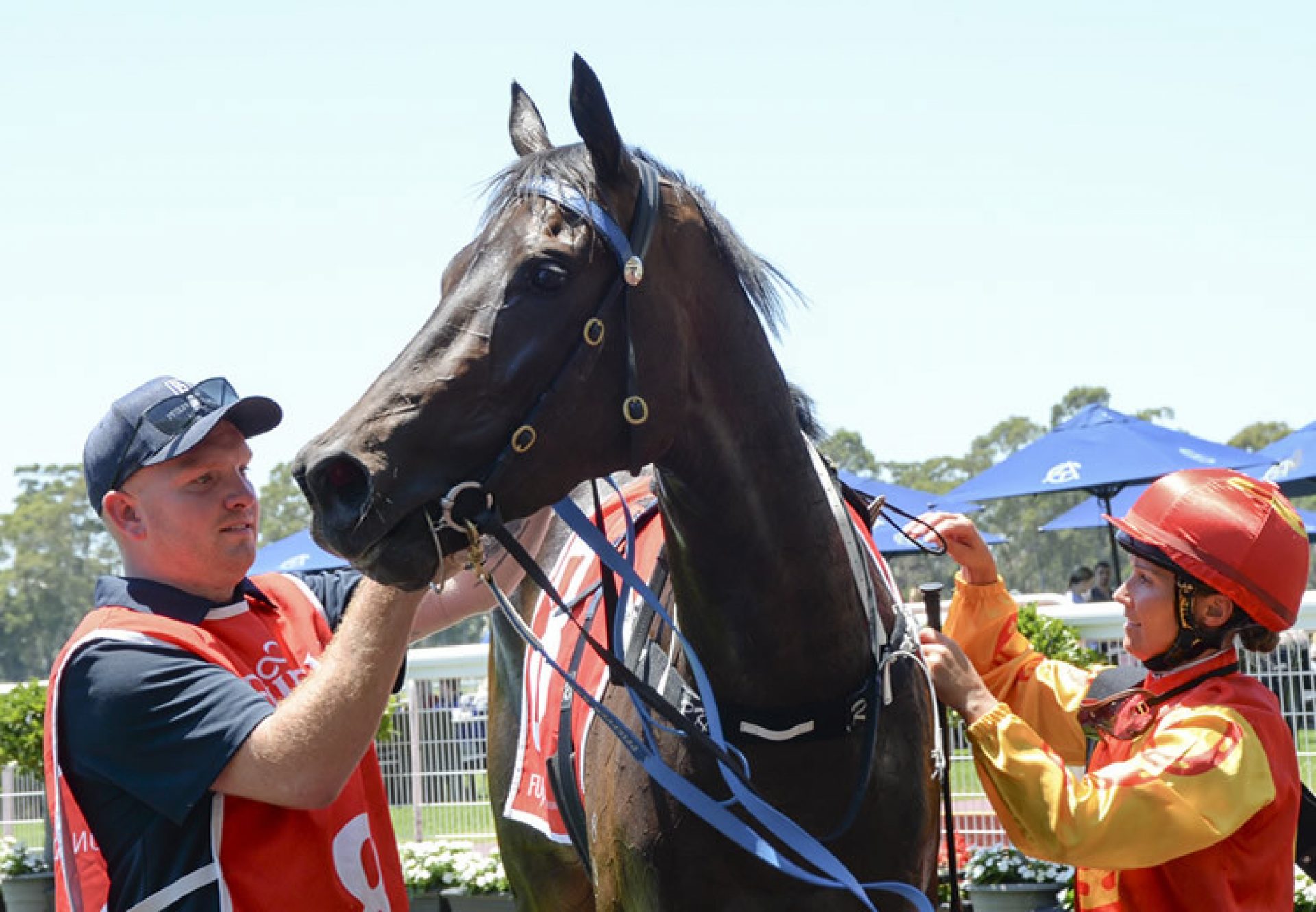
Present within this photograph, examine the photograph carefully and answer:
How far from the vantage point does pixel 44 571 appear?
7056 centimetres

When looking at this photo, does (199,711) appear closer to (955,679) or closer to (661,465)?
(661,465)

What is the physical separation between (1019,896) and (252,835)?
4.34 metres

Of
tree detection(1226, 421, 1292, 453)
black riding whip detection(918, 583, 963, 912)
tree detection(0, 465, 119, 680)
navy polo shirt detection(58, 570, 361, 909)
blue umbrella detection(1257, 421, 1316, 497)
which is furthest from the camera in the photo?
tree detection(0, 465, 119, 680)

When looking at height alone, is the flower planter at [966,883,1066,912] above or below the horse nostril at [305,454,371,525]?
below

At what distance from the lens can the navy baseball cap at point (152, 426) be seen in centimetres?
255

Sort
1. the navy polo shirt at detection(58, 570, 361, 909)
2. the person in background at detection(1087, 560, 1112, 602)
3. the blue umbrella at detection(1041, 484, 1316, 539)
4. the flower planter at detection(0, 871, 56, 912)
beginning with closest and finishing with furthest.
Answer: the navy polo shirt at detection(58, 570, 361, 909) < the flower planter at detection(0, 871, 56, 912) < the person in background at detection(1087, 560, 1112, 602) < the blue umbrella at detection(1041, 484, 1316, 539)

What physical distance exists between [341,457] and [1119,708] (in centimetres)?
164

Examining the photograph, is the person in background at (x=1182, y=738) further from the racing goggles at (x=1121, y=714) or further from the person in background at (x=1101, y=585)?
the person in background at (x=1101, y=585)

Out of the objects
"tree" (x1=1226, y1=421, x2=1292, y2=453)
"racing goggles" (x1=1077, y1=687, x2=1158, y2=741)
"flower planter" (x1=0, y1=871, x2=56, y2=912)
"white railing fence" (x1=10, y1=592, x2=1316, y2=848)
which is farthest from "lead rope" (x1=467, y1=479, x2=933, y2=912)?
"tree" (x1=1226, y1=421, x2=1292, y2=453)

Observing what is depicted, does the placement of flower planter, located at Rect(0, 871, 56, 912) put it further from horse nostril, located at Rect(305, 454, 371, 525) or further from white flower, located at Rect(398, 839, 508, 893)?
horse nostril, located at Rect(305, 454, 371, 525)

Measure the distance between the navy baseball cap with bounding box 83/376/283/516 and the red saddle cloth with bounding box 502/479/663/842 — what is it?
87cm

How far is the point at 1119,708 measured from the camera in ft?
9.51

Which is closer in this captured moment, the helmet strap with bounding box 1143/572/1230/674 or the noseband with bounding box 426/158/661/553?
the noseband with bounding box 426/158/661/553

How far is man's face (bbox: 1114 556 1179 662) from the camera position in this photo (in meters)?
2.70
